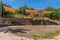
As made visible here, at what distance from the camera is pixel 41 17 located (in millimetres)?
34125

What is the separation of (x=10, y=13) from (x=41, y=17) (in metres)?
8.94

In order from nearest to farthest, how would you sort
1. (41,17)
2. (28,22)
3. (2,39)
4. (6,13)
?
(2,39)
(28,22)
(41,17)
(6,13)

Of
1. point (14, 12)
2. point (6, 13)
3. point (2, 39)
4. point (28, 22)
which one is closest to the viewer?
point (2, 39)

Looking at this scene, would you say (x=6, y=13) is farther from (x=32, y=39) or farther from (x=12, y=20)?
(x=32, y=39)

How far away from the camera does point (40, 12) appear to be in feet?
117

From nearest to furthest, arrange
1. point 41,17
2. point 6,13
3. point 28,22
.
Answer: point 28,22
point 41,17
point 6,13

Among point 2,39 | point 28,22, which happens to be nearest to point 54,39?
point 2,39

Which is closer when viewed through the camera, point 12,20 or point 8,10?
point 12,20

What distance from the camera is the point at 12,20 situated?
31.8 metres

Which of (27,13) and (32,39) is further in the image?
(27,13)

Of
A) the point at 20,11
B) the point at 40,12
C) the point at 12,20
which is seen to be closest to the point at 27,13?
the point at 20,11

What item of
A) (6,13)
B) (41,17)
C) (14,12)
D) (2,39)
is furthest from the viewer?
(14,12)

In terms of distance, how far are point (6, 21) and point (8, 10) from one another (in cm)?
1034

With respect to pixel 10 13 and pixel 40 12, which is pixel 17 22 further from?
pixel 10 13
